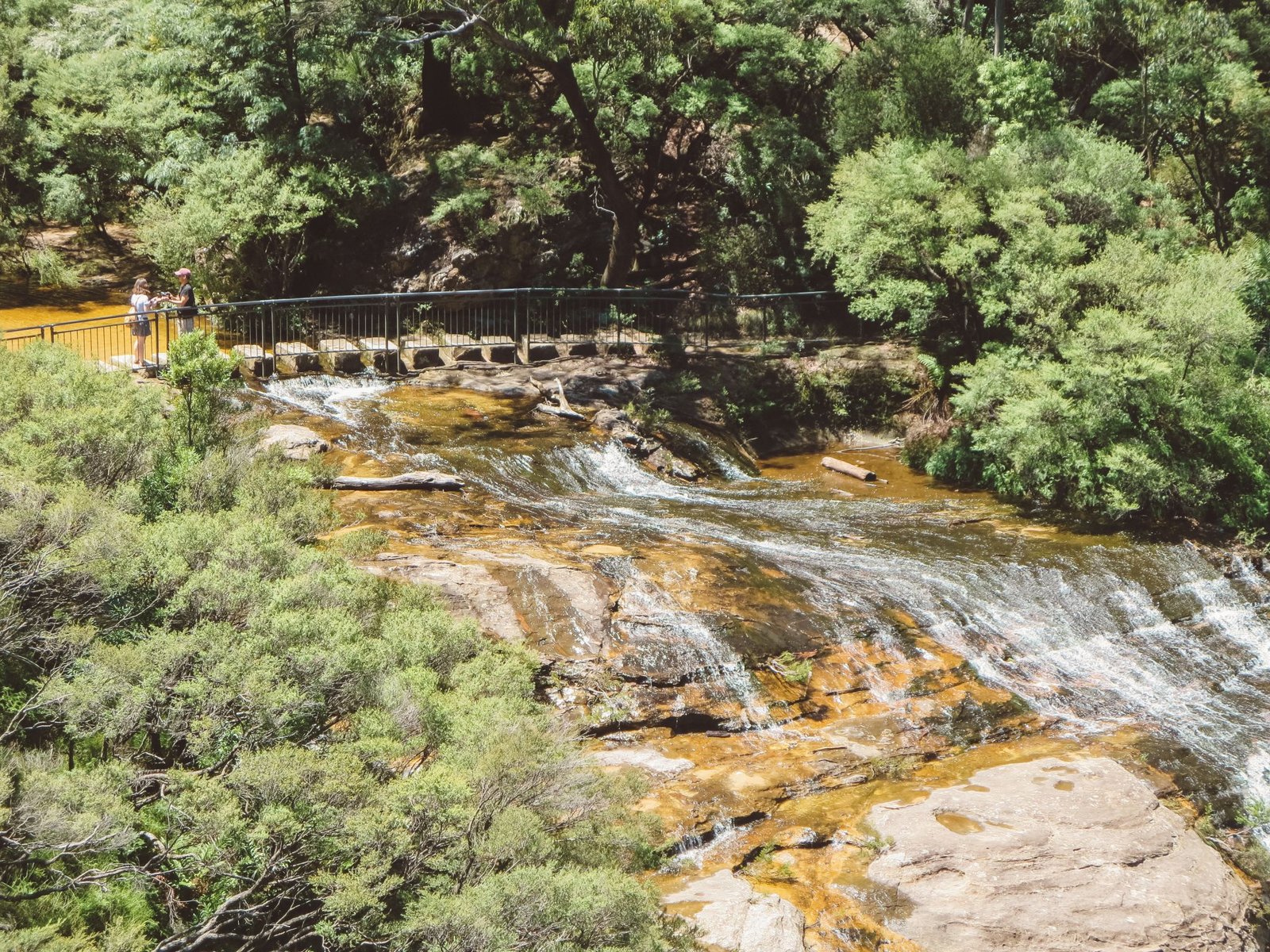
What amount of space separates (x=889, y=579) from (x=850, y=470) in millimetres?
6326

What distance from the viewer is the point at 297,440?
49.3 ft

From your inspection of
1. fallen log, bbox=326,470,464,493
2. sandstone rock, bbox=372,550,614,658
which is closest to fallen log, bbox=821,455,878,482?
fallen log, bbox=326,470,464,493

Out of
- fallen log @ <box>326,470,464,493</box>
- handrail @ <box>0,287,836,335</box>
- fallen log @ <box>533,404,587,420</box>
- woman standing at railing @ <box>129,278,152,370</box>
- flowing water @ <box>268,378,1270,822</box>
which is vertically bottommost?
flowing water @ <box>268,378,1270,822</box>

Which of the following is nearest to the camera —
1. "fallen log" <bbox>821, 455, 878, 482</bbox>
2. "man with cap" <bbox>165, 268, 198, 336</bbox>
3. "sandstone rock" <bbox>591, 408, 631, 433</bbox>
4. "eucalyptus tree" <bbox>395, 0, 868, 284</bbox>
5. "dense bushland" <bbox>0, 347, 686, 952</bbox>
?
"dense bushland" <bbox>0, 347, 686, 952</bbox>

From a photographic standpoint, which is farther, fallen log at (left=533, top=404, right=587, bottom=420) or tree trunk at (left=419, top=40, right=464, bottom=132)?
tree trunk at (left=419, top=40, right=464, bottom=132)

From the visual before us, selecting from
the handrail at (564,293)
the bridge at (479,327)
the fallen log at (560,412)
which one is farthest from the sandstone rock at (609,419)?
the handrail at (564,293)

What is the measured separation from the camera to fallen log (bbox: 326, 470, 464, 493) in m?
13.8

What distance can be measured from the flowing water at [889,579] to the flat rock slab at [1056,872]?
63.0 inches

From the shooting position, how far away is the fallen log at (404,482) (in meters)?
13.8

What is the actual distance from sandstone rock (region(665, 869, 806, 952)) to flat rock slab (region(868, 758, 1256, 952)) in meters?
0.86

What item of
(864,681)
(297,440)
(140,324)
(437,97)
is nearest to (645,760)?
(864,681)

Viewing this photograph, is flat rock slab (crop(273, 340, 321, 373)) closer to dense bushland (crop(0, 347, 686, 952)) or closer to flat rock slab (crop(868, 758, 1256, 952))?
dense bushland (crop(0, 347, 686, 952))

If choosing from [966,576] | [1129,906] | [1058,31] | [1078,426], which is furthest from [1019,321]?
[1129,906]

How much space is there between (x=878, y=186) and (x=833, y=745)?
12652mm
